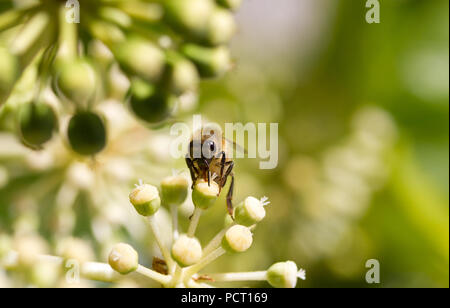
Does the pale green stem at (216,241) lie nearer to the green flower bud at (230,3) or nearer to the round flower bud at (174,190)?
the round flower bud at (174,190)

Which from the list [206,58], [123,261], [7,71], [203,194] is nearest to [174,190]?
[203,194]

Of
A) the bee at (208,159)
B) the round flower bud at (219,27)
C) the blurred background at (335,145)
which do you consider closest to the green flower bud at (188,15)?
the round flower bud at (219,27)

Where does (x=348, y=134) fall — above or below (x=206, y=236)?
above

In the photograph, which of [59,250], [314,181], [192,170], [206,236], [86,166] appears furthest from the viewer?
[314,181]

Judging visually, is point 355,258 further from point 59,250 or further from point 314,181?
point 59,250

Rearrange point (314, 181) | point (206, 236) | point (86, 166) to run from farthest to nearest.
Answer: point (314, 181) < point (206, 236) < point (86, 166)

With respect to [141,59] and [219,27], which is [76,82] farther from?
[219,27]

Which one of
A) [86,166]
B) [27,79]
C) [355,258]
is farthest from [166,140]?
[355,258]
